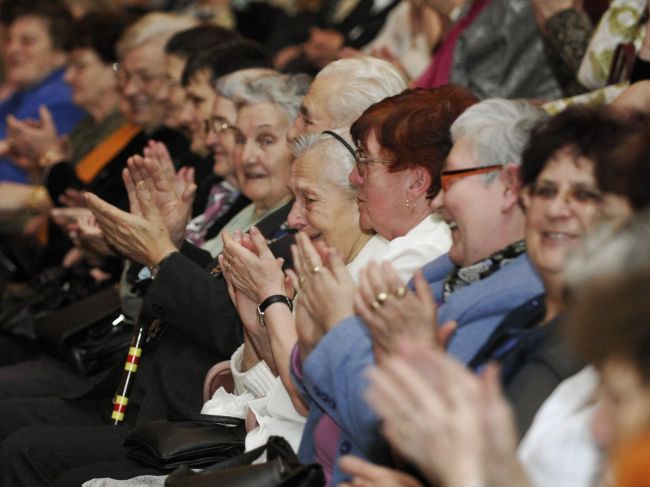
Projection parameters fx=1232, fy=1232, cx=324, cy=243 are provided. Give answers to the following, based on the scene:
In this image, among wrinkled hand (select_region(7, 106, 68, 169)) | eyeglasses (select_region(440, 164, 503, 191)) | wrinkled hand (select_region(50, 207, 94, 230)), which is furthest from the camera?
wrinkled hand (select_region(7, 106, 68, 169))

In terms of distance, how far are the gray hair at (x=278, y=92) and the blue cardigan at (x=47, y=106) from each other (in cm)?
279

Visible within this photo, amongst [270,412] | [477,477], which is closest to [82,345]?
[270,412]

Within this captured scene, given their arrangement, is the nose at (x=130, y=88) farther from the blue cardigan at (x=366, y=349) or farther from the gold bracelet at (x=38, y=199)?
the blue cardigan at (x=366, y=349)


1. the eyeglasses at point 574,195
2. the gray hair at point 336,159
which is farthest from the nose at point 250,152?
the eyeglasses at point 574,195

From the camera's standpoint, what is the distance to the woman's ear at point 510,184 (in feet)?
8.20

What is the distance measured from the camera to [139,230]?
3.78m

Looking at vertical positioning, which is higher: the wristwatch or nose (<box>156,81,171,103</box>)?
the wristwatch

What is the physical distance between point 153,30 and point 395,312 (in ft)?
12.1

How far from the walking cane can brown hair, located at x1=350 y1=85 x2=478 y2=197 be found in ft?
3.29

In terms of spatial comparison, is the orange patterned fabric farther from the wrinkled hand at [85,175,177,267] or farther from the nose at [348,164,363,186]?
the nose at [348,164,363,186]

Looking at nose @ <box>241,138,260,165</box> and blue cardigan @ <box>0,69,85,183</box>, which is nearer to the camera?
nose @ <box>241,138,260,165</box>

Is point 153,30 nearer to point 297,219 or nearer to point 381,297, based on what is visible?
point 297,219

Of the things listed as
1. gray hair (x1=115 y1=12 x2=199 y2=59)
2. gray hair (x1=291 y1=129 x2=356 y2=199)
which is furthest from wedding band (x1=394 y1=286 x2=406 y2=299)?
gray hair (x1=115 y1=12 x2=199 y2=59)

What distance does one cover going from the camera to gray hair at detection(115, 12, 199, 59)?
5.63 meters
